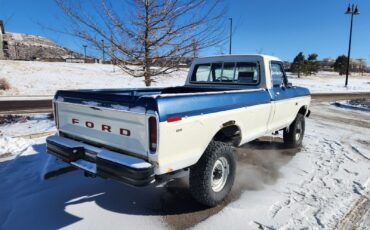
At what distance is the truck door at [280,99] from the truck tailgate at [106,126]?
2.98 metres

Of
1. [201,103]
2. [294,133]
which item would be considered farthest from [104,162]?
[294,133]

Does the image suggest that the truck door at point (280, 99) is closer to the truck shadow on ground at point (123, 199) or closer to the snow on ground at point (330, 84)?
the truck shadow on ground at point (123, 199)

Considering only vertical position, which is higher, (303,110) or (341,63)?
(341,63)

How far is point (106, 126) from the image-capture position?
3.62m

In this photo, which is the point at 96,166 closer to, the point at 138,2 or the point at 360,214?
the point at 360,214

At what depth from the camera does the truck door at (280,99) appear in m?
5.52

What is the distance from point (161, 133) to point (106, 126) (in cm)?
91

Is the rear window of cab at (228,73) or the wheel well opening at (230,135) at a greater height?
the rear window of cab at (228,73)

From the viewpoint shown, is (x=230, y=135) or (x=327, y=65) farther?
(x=327, y=65)

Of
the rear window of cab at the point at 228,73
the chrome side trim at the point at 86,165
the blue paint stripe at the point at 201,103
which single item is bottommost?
the chrome side trim at the point at 86,165

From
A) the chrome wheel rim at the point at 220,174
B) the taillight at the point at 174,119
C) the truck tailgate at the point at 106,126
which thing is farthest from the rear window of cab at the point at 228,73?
the truck tailgate at the point at 106,126

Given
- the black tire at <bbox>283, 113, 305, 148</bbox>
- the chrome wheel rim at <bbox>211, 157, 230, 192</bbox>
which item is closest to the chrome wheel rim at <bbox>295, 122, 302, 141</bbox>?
the black tire at <bbox>283, 113, 305, 148</bbox>

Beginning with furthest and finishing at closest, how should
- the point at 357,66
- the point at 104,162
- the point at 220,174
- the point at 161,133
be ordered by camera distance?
the point at 357,66
the point at 220,174
the point at 104,162
the point at 161,133

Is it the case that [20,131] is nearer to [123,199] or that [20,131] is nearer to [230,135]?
[123,199]
